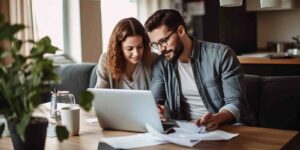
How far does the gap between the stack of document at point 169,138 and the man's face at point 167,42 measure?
57cm

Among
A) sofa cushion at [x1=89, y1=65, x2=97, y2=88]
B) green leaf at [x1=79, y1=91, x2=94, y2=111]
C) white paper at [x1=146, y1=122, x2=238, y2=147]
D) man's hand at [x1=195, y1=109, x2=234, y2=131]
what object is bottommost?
white paper at [x1=146, y1=122, x2=238, y2=147]

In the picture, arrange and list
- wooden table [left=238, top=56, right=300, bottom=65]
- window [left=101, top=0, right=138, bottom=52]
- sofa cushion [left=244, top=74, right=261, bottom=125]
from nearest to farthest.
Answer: sofa cushion [left=244, top=74, right=261, bottom=125] → wooden table [left=238, top=56, right=300, bottom=65] → window [left=101, top=0, right=138, bottom=52]

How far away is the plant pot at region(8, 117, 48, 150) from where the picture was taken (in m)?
1.23

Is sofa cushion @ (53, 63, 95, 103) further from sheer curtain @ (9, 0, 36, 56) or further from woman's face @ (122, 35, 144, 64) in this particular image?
woman's face @ (122, 35, 144, 64)

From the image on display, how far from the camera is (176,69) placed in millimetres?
2270

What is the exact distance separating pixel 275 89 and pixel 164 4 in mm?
2657

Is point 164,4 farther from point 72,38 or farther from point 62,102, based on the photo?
point 62,102

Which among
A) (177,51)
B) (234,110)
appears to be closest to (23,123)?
(234,110)

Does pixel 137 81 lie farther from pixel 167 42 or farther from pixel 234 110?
pixel 234 110

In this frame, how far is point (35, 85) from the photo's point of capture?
3.65 ft

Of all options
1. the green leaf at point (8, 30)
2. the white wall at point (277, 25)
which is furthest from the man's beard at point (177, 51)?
the white wall at point (277, 25)

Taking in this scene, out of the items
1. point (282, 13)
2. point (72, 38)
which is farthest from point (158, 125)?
point (282, 13)

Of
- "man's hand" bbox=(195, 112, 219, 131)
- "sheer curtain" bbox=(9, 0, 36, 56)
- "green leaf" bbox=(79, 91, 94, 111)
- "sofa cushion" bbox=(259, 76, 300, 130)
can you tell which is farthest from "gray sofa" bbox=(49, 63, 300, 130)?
"sheer curtain" bbox=(9, 0, 36, 56)

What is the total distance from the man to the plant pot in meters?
0.93
